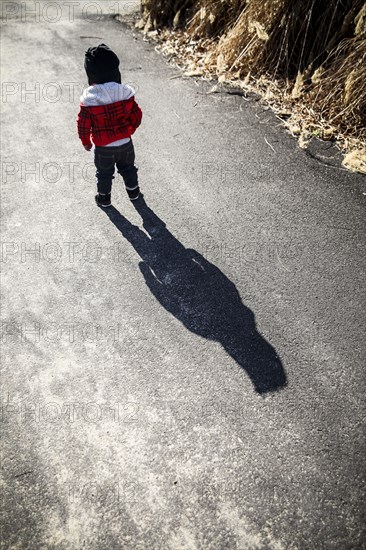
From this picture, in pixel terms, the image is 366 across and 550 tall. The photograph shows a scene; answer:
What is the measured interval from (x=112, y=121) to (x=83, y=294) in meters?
1.64

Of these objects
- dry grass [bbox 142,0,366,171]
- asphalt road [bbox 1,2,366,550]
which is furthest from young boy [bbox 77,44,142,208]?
dry grass [bbox 142,0,366,171]

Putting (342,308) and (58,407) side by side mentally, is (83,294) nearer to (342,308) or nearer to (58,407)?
(58,407)

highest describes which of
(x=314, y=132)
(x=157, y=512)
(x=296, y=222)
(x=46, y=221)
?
(x=314, y=132)

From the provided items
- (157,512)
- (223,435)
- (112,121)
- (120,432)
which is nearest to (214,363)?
(223,435)

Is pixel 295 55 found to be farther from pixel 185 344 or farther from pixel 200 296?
pixel 185 344

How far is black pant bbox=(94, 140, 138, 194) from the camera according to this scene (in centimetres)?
371

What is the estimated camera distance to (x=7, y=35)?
7.06 m

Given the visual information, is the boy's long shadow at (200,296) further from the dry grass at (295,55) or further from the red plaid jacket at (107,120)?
the dry grass at (295,55)

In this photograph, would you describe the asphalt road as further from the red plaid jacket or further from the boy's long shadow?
the red plaid jacket

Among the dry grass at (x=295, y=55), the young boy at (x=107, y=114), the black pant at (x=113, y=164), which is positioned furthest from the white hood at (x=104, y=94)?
the dry grass at (x=295, y=55)

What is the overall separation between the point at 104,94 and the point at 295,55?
12.7 ft

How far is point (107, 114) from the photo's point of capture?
3410mm

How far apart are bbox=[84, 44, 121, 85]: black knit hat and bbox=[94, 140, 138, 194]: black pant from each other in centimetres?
63

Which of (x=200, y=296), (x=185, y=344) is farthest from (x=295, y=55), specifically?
(x=185, y=344)
